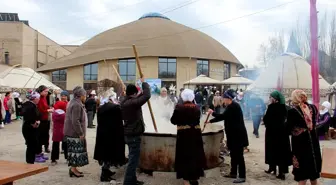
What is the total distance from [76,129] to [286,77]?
12.1 m

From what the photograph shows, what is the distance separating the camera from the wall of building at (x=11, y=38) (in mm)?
37312

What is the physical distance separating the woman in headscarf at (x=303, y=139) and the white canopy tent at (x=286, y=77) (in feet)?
33.9

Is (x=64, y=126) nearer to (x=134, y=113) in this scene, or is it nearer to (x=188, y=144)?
(x=134, y=113)

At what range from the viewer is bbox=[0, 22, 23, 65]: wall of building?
122 ft

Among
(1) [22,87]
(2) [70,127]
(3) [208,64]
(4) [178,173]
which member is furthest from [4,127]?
(3) [208,64]

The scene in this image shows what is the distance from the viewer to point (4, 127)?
13.3 meters

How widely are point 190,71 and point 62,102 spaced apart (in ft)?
108

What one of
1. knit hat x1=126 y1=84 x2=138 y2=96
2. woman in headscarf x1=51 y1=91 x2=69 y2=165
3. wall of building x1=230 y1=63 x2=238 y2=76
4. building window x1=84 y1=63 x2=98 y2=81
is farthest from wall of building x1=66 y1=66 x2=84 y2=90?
knit hat x1=126 y1=84 x2=138 y2=96

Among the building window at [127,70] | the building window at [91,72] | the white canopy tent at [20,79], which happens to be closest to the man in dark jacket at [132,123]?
the white canopy tent at [20,79]

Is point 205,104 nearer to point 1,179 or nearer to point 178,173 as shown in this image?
point 178,173

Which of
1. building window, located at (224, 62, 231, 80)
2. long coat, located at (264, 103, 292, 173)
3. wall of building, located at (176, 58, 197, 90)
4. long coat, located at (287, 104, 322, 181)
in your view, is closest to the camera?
long coat, located at (287, 104, 322, 181)

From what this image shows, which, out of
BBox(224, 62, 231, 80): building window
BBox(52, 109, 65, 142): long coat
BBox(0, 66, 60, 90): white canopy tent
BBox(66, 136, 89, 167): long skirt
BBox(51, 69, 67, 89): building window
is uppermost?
BBox(224, 62, 231, 80): building window

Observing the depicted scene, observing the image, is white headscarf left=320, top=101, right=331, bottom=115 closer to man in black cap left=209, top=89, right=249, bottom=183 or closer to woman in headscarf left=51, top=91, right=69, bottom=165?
man in black cap left=209, top=89, right=249, bottom=183

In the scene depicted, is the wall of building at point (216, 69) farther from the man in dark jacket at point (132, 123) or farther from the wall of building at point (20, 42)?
the man in dark jacket at point (132, 123)
